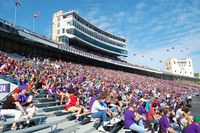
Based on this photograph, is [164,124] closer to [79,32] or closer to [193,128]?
[193,128]

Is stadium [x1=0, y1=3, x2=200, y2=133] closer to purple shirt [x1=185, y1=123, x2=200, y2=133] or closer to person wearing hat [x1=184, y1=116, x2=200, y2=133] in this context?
person wearing hat [x1=184, y1=116, x2=200, y2=133]

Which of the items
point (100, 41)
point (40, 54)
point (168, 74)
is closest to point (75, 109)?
point (40, 54)

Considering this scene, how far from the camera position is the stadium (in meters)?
8.55

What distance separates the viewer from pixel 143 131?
809cm

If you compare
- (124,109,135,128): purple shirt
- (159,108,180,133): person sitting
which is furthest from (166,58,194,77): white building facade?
(124,109,135,128): purple shirt

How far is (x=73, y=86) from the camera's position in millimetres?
15367

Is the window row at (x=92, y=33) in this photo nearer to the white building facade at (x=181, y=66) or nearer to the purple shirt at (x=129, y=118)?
the purple shirt at (x=129, y=118)

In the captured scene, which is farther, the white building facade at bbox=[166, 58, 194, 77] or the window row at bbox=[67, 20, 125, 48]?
the white building facade at bbox=[166, 58, 194, 77]

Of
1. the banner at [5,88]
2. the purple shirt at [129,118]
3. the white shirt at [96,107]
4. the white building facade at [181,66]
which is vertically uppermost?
the white building facade at [181,66]

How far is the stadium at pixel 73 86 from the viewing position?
8.55 meters

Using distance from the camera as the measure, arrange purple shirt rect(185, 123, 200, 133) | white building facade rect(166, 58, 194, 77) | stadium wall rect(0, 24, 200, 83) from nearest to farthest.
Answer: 1. purple shirt rect(185, 123, 200, 133)
2. stadium wall rect(0, 24, 200, 83)
3. white building facade rect(166, 58, 194, 77)

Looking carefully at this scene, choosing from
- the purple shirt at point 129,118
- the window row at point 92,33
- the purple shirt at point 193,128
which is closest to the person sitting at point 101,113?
the purple shirt at point 129,118

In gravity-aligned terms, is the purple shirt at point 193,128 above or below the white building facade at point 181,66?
below

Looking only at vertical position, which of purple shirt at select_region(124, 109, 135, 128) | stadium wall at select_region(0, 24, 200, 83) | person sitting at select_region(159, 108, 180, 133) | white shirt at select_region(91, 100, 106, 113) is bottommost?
person sitting at select_region(159, 108, 180, 133)
